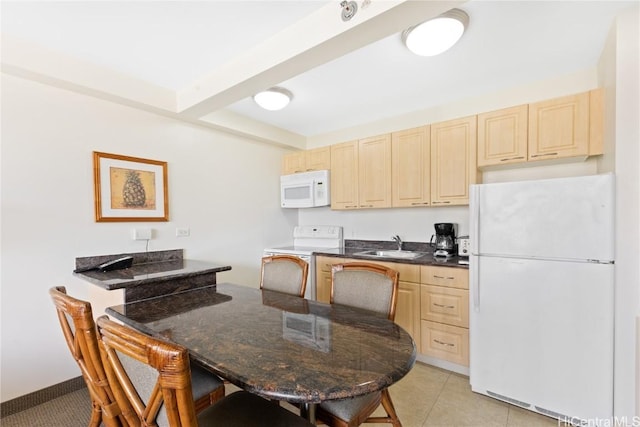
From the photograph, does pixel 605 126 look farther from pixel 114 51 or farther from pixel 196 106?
pixel 114 51

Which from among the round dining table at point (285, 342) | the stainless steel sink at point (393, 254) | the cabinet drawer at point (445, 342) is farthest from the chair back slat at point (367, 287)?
the stainless steel sink at point (393, 254)

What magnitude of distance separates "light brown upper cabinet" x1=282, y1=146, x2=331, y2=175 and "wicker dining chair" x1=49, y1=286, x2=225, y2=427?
270 centimetres

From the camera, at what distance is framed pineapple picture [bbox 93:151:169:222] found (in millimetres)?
2309

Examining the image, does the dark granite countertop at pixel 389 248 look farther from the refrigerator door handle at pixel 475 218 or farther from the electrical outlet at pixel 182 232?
the electrical outlet at pixel 182 232

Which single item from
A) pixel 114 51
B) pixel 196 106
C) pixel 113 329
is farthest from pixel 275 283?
pixel 114 51

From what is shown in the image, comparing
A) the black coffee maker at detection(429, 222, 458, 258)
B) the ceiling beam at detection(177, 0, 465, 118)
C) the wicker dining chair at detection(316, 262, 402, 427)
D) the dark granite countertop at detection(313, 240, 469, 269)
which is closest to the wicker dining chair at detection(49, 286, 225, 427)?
the wicker dining chair at detection(316, 262, 402, 427)

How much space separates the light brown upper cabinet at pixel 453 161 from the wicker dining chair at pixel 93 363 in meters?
2.37

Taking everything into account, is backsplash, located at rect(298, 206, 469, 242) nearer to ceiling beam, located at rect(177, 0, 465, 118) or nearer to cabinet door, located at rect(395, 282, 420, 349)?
cabinet door, located at rect(395, 282, 420, 349)

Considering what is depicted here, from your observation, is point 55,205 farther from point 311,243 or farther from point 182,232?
point 311,243

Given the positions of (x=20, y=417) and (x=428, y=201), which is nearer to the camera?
(x=20, y=417)

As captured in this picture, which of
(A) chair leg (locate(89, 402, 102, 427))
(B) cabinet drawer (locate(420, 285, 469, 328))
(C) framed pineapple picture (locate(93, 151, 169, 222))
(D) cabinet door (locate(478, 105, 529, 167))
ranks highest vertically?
(D) cabinet door (locate(478, 105, 529, 167))

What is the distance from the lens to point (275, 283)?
205 cm

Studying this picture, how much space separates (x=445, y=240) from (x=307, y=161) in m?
1.95

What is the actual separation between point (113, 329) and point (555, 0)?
2.55 m
